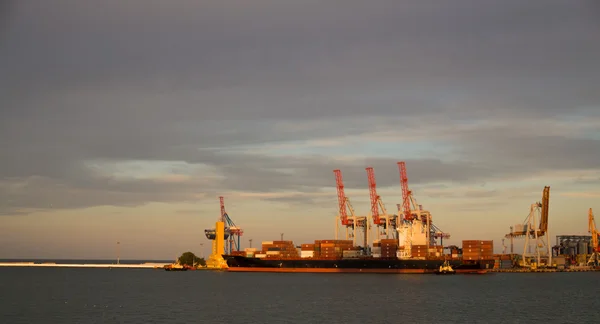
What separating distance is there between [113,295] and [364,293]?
1193 inches

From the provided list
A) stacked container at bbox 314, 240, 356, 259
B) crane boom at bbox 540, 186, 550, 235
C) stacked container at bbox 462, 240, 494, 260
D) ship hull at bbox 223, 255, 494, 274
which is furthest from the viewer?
crane boom at bbox 540, 186, 550, 235

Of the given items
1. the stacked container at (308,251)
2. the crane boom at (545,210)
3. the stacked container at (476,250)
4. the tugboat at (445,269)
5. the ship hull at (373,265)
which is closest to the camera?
the tugboat at (445,269)

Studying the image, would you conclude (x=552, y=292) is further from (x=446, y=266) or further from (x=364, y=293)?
(x=446, y=266)

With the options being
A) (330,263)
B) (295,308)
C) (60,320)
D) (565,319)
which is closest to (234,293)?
(295,308)

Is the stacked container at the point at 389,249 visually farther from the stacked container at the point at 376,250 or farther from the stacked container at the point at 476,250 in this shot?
the stacked container at the point at 476,250

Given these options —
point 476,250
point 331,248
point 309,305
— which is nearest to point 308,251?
point 331,248

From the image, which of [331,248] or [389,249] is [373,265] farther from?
[331,248]

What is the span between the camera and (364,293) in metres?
84.9

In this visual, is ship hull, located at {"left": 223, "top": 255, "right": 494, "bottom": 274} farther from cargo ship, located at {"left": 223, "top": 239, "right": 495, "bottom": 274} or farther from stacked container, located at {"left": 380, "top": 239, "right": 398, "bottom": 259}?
stacked container, located at {"left": 380, "top": 239, "right": 398, "bottom": 259}

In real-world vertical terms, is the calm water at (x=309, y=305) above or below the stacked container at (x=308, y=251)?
below

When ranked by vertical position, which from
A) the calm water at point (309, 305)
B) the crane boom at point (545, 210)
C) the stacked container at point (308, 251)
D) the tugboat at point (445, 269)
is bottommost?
the tugboat at point (445, 269)

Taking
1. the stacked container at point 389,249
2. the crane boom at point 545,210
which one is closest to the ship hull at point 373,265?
the stacked container at point 389,249

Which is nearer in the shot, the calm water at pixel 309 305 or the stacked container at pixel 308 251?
the calm water at pixel 309 305

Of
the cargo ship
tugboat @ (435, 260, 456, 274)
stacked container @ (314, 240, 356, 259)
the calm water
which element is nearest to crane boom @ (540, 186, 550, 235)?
the cargo ship
